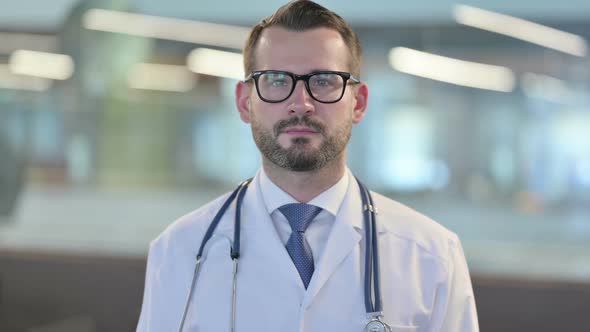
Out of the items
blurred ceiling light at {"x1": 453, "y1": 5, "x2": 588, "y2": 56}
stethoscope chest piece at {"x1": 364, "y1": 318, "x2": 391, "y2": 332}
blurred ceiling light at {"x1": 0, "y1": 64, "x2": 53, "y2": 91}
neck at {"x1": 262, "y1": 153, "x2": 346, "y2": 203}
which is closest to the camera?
stethoscope chest piece at {"x1": 364, "y1": 318, "x2": 391, "y2": 332}

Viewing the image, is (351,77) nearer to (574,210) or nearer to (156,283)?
(156,283)

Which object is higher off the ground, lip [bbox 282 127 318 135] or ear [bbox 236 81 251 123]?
ear [bbox 236 81 251 123]

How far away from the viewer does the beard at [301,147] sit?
A: 49.1 inches

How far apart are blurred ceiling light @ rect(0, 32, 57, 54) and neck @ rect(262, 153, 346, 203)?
253cm

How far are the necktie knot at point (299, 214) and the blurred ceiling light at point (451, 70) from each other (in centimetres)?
189

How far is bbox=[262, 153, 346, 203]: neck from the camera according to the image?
1333mm

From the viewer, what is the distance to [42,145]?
11.7 ft

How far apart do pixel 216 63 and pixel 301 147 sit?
216cm

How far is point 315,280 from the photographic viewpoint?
4.12ft

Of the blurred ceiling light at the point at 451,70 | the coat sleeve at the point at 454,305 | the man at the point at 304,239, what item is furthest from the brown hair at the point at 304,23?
the blurred ceiling light at the point at 451,70

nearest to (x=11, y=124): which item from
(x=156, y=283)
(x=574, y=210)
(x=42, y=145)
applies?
(x=42, y=145)

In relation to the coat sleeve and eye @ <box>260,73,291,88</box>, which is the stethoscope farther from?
eye @ <box>260,73,291,88</box>

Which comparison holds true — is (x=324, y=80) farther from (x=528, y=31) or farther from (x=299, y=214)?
(x=528, y=31)

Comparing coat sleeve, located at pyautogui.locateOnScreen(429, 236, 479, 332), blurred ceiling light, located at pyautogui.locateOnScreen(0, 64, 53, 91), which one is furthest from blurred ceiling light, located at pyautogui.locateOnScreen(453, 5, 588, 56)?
blurred ceiling light, located at pyautogui.locateOnScreen(0, 64, 53, 91)
